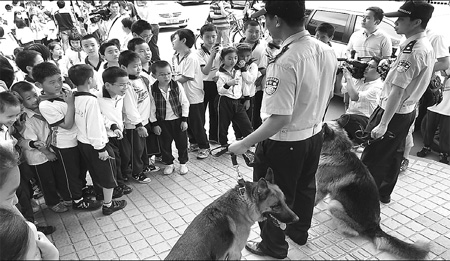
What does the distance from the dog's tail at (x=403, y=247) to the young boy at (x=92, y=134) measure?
286 cm

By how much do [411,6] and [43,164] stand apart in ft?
13.6

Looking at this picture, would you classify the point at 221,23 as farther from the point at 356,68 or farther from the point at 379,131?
the point at 379,131

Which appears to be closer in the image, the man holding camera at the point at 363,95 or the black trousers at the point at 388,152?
the black trousers at the point at 388,152

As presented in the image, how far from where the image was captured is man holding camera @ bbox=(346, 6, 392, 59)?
551cm

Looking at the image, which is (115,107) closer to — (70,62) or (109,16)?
(70,62)

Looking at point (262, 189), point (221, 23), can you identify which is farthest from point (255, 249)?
point (221, 23)

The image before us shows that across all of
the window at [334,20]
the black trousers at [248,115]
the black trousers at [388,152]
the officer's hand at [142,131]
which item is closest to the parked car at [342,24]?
the window at [334,20]

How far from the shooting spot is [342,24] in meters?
7.14

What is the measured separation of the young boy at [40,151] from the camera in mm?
3561

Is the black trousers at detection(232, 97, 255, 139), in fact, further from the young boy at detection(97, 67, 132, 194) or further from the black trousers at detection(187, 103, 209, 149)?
the young boy at detection(97, 67, 132, 194)

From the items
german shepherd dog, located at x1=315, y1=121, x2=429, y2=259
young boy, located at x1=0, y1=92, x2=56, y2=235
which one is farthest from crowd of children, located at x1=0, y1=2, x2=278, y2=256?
german shepherd dog, located at x1=315, y1=121, x2=429, y2=259

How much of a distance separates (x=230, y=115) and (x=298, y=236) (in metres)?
2.39

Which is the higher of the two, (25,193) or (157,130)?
(157,130)

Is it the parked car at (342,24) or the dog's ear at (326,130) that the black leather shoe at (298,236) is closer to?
the dog's ear at (326,130)
